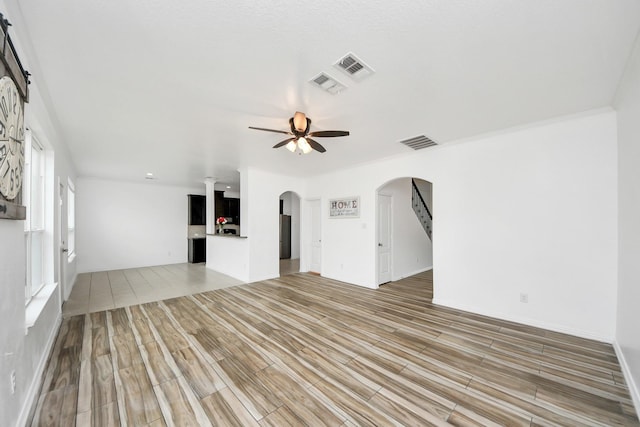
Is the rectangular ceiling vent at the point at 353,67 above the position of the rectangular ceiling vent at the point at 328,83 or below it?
above

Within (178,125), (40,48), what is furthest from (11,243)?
(178,125)

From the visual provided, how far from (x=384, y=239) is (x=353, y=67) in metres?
4.06

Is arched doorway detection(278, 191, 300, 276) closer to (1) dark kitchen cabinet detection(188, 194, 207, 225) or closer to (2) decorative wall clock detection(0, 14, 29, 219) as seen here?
(1) dark kitchen cabinet detection(188, 194, 207, 225)

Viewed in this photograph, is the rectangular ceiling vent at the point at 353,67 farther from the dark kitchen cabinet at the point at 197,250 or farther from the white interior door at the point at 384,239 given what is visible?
the dark kitchen cabinet at the point at 197,250

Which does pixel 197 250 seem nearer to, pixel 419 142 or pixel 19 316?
pixel 19 316

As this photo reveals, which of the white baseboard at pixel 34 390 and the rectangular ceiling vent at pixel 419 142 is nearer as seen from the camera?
the white baseboard at pixel 34 390

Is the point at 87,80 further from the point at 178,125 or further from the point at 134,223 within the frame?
the point at 134,223

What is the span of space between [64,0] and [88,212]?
7198mm

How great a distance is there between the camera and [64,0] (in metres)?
1.36

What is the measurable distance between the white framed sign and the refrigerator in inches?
132

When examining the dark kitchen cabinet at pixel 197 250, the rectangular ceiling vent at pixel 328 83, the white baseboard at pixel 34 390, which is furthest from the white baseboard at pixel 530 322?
the dark kitchen cabinet at pixel 197 250

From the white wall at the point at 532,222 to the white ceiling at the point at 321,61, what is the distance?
0.43 metres

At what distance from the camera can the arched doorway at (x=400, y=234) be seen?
5.27 m

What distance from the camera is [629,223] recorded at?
7.30 feet
